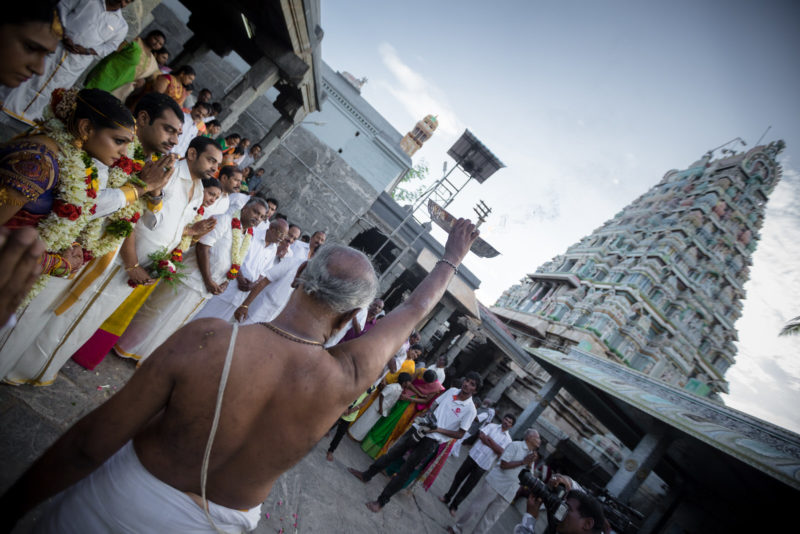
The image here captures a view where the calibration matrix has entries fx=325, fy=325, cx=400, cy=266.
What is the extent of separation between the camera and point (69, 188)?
1.84 m

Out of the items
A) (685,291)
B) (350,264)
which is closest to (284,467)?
(350,264)

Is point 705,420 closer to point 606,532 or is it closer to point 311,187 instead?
point 606,532

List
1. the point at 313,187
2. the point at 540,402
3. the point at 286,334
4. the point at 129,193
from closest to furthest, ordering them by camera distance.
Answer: the point at 286,334 < the point at 129,193 < the point at 540,402 < the point at 313,187

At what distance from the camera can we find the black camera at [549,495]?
126 inches

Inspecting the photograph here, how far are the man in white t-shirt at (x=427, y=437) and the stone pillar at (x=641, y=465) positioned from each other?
13.9 feet

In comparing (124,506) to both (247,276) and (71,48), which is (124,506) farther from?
(71,48)

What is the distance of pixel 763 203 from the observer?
24703 mm

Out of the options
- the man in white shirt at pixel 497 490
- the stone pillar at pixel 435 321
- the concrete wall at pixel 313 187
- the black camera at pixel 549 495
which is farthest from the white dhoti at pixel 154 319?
the stone pillar at pixel 435 321

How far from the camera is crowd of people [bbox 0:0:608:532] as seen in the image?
3.66 feet

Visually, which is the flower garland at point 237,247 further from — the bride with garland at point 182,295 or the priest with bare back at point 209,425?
the priest with bare back at point 209,425

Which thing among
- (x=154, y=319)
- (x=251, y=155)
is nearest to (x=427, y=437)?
(x=154, y=319)

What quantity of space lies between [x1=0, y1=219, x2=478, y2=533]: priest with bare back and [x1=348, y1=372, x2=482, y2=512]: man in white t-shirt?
3.28m

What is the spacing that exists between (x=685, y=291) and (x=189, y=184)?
27579 mm

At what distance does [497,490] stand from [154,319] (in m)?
5.26
